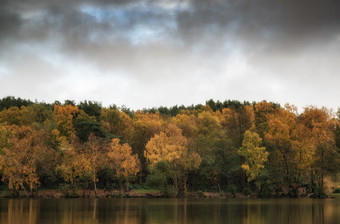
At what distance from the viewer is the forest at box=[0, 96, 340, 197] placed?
70.1m

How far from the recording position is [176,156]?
2876 inches

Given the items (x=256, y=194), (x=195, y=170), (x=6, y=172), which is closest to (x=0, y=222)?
(x=6, y=172)

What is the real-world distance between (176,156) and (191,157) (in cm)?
348

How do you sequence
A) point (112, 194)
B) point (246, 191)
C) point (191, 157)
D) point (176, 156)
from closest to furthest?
1. point (112, 194)
2. point (176, 156)
3. point (191, 157)
4. point (246, 191)

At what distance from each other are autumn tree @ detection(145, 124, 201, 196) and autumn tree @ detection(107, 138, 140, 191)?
184 inches

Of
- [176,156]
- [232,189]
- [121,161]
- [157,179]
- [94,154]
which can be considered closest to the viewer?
[94,154]

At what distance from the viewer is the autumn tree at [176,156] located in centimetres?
7362

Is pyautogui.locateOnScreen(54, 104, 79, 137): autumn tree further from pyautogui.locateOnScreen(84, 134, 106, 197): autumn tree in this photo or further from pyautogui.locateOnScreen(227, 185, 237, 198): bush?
pyautogui.locateOnScreen(227, 185, 237, 198): bush

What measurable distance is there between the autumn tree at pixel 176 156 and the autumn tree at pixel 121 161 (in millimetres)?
4681

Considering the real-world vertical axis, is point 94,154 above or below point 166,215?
above

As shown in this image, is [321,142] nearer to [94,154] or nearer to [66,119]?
[94,154]

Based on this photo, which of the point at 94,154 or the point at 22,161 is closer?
the point at 22,161

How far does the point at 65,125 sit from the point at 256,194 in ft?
157

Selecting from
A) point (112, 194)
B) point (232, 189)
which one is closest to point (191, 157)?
point (232, 189)
